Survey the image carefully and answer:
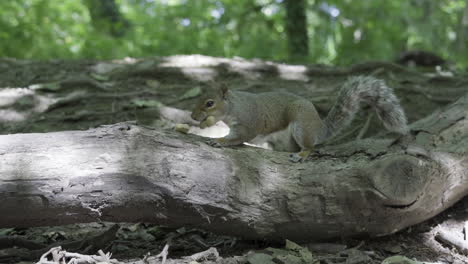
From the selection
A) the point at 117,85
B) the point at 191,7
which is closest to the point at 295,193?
the point at 117,85

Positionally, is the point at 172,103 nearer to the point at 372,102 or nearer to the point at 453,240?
the point at 372,102

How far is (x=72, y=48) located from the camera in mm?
8125

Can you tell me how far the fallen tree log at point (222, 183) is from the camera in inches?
78.7

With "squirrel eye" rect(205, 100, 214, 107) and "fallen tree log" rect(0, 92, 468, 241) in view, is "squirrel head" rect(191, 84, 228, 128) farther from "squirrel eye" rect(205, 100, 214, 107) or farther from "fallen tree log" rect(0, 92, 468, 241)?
"fallen tree log" rect(0, 92, 468, 241)

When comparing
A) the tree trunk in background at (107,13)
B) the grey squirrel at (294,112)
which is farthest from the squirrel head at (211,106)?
the tree trunk in background at (107,13)

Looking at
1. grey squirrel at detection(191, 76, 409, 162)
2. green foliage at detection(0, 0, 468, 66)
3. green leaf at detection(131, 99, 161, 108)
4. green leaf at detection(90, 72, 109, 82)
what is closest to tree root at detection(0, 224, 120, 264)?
grey squirrel at detection(191, 76, 409, 162)

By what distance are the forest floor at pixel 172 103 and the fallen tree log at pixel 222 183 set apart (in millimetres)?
139

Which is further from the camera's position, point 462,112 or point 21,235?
point 462,112

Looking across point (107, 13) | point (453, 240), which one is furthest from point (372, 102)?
point (107, 13)

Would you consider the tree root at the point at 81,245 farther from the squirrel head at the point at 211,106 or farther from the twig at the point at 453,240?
the twig at the point at 453,240

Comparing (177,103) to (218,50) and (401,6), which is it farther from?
(401,6)

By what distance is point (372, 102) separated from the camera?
2867 mm

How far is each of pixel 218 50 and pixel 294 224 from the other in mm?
4896

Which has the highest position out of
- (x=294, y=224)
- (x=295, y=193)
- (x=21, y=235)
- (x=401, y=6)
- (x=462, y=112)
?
(x=401, y=6)
